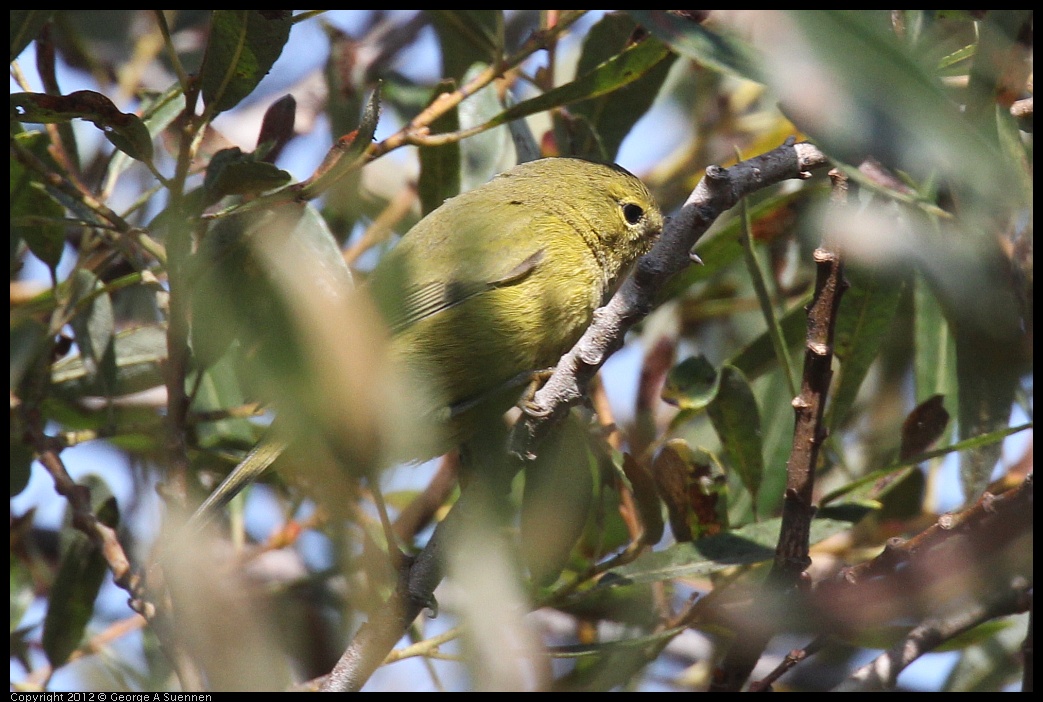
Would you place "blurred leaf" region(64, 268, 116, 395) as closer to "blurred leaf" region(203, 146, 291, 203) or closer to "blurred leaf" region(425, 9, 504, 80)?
"blurred leaf" region(203, 146, 291, 203)

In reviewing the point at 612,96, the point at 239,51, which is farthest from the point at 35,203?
the point at 612,96

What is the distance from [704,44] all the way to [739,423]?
1132mm

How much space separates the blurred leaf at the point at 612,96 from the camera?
308 cm

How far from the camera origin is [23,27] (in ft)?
7.93

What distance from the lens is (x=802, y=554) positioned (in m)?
2.08

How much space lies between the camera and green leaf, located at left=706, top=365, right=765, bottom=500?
2.64 meters

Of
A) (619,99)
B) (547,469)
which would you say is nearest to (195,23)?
(619,99)

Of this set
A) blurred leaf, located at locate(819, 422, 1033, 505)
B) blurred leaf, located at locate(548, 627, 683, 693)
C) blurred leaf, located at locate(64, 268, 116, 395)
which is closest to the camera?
blurred leaf, located at locate(548, 627, 683, 693)

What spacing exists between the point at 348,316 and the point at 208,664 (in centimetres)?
31

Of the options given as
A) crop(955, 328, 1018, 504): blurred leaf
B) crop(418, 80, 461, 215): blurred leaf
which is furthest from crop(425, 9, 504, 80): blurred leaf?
crop(955, 328, 1018, 504): blurred leaf

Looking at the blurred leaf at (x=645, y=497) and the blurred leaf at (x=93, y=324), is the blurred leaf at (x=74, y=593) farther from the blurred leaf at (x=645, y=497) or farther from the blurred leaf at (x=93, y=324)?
the blurred leaf at (x=645, y=497)

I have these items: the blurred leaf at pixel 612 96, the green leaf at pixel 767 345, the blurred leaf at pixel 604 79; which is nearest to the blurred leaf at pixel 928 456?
the green leaf at pixel 767 345

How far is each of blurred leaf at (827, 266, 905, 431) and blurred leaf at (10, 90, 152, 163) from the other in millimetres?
1836

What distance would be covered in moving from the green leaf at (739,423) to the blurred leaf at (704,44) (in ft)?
3.09
